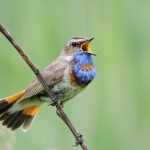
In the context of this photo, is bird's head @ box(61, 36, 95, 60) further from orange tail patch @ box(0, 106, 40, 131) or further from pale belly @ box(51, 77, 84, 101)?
orange tail patch @ box(0, 106, 40, 131)

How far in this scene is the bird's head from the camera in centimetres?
269

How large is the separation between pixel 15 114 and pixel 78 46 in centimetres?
66

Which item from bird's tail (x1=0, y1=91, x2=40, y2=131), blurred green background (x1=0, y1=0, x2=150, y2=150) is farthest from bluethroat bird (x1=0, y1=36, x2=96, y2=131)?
blurred green background (x1=0, y1=0, x2=150, y2=150)

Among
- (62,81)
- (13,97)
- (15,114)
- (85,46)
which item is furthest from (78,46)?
(15,114)

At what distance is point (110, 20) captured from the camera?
2416 millimetres

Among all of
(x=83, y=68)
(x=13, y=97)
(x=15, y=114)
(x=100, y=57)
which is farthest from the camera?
(x=15, y=114)

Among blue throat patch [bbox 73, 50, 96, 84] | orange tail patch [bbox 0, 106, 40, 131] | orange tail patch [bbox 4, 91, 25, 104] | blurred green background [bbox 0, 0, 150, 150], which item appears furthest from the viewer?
orange tail patch [bbox 0, 106, 40, 131]

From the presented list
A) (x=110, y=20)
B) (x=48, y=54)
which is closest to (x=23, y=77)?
(x=48, y=54)

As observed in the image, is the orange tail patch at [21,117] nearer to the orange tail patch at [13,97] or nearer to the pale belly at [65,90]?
the orange tail patch at [13,97]

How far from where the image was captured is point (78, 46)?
2893 mm

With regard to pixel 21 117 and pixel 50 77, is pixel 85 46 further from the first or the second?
pixel 21 117

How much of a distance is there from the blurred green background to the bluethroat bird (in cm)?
21

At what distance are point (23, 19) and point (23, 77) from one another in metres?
0.30

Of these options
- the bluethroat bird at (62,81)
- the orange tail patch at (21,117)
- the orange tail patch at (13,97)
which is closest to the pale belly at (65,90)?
the bluethroat bird at (62,81)
